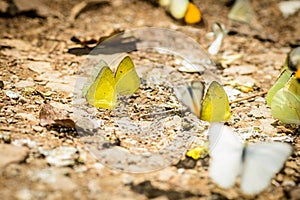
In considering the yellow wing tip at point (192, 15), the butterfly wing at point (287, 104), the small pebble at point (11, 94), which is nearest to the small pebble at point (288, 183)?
the butterfly wing at point (287, 104)

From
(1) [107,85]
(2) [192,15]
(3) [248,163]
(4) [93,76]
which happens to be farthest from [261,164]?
(2) [192,15]

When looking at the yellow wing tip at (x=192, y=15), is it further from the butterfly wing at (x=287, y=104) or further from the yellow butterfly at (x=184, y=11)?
the butterfly wing at (x=287, y=104)

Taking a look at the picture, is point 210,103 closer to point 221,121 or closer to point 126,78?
Answer: point 221,121

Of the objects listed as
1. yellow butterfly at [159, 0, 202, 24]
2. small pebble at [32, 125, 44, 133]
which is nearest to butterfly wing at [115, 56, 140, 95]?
small pebble at [32, 125, 44, 133]

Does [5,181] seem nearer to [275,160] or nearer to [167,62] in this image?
[275,160]

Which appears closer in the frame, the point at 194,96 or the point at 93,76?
the point at 194,96

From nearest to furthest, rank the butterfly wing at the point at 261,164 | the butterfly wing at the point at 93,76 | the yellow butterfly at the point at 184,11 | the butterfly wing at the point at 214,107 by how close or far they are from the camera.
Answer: the butterfly wing at the point at 261,164
the butterfly wing at the point at 214,107
the butterfly wing at the point at 93,76
the yellow butterfly at the point at 184,11
